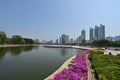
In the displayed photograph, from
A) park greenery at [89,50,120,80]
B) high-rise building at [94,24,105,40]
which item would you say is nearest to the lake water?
park greenery at [89,50,120,80]

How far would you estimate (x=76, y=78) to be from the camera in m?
7.91

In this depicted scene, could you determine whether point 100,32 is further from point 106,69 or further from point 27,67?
point 106,69

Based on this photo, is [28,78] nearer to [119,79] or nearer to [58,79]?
[58,79]

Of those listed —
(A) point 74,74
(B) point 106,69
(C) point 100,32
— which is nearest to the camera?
(A) point 74,74

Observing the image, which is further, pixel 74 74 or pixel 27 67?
pixel 27 67

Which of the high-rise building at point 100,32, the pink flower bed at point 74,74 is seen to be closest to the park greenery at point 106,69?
the pink flower bed at point 74,74

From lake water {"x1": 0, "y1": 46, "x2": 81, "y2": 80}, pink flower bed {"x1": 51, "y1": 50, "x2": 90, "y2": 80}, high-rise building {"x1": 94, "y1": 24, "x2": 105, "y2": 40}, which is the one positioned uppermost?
high-rise building {"x1": 94, "y1": 24, "x2": 105, "y2": 40}

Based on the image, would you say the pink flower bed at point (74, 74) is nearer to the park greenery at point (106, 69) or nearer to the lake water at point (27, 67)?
the park greenery at point (106, 69)

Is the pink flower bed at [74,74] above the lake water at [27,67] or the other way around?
above

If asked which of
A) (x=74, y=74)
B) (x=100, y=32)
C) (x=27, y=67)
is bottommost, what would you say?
(x=27, y=67)

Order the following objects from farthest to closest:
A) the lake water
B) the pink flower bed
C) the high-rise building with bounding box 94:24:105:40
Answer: the high-rise building with bounding box 94:24:105:40 < the lake water < the pink flower bed

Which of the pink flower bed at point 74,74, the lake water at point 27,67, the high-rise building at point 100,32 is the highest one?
the high-rise building at point 100,32

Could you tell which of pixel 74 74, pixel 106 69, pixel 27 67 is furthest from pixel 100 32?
pixel 74 74

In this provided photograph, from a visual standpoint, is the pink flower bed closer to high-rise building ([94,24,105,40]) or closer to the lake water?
the lake water
